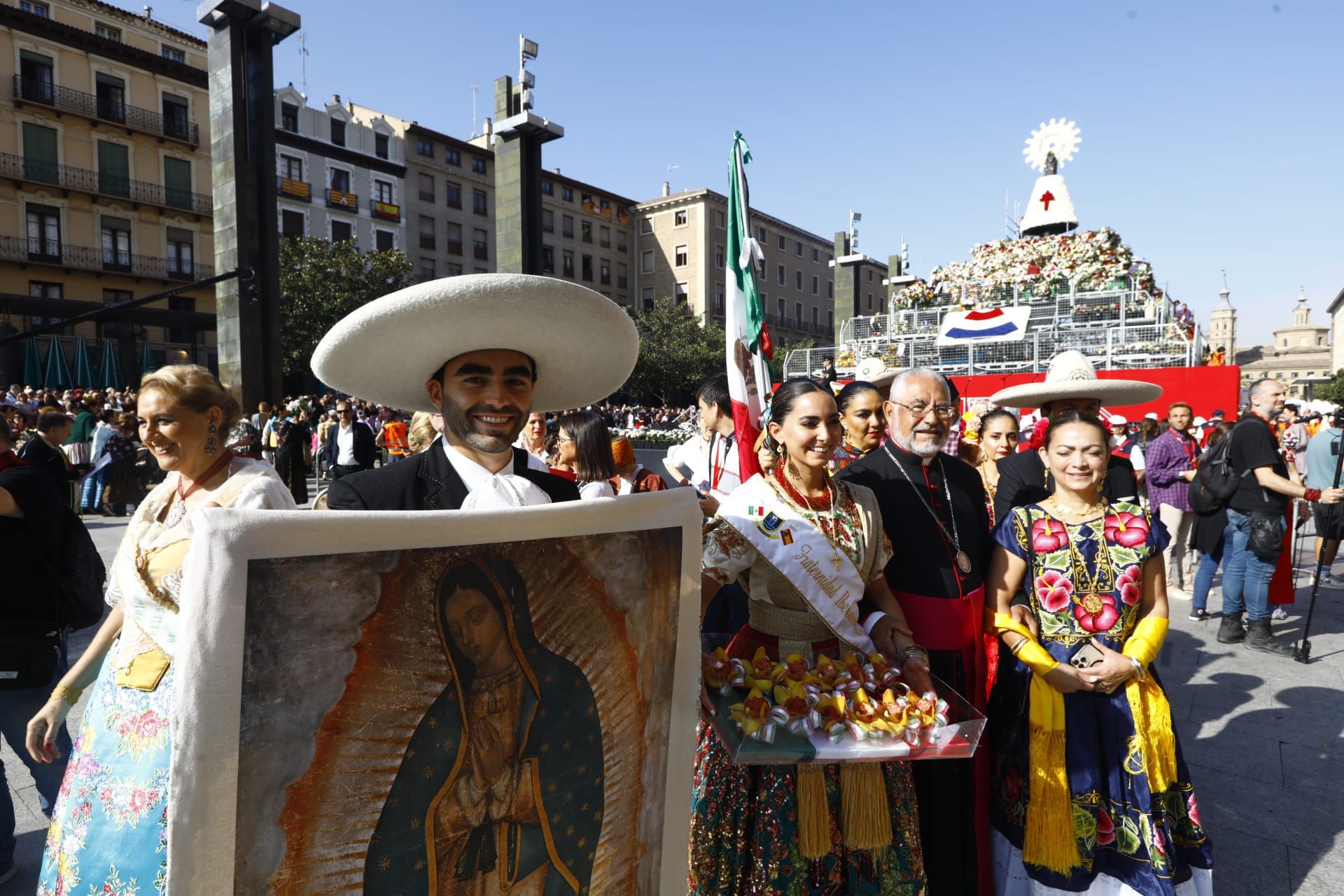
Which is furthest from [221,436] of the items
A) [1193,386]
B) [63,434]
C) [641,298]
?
[641,298]

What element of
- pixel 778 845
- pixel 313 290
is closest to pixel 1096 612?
pixel 778 845

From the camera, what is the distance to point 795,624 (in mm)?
2479

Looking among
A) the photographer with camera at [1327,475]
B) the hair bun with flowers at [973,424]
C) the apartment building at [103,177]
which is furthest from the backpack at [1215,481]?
the apartment building at [103,177]

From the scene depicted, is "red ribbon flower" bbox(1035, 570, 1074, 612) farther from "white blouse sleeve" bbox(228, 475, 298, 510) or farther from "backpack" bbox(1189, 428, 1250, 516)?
"backpack" bbox(1189, 428, 1250, 516)

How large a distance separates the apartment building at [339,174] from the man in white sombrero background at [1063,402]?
113ft

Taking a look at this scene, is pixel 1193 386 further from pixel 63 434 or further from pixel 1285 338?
pixel 1285 338

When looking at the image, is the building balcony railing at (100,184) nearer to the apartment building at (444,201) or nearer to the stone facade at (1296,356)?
the apartment building at (444,201)

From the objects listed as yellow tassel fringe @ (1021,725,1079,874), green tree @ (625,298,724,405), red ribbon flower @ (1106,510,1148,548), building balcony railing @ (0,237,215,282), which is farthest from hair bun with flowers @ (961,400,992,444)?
green tree @ (625,298,724,405)

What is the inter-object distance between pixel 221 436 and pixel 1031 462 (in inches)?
146

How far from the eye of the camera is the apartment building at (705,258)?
49.9 m

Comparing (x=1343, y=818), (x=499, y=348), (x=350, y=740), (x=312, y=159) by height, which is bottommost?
(x=1343, y=818)

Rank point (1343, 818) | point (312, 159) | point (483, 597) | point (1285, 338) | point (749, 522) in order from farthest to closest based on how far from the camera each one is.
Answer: point (1285, 338) → point (312, 159) → point (1343, 818) → point (749, 522) → point (483, 597)

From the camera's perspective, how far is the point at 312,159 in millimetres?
35906

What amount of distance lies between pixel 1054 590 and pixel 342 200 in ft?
133
